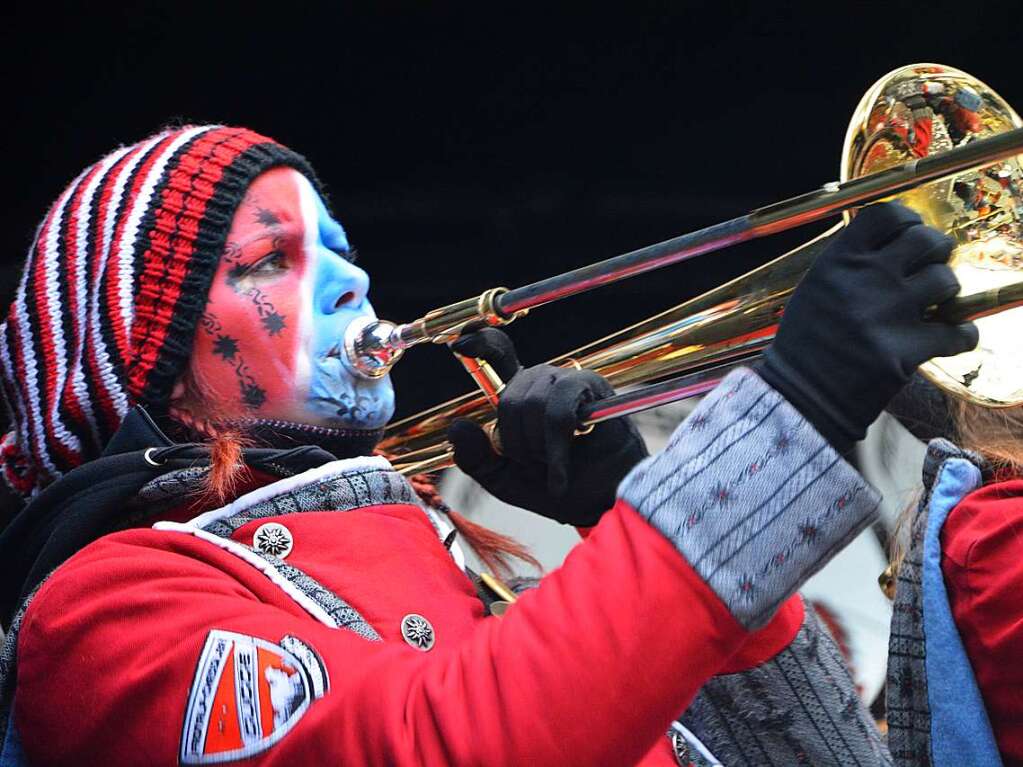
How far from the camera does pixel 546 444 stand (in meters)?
1.65

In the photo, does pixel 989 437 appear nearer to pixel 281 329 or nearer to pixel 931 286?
pixel 931 286

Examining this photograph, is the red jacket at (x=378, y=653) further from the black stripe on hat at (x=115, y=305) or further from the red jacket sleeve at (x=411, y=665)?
the black stripe on hat at (x=115, y=305)

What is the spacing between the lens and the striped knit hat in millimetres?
1725

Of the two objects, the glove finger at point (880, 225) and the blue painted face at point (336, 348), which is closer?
the glove finger at point (880, 225)

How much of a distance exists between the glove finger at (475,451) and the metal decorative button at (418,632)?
0.34 metres

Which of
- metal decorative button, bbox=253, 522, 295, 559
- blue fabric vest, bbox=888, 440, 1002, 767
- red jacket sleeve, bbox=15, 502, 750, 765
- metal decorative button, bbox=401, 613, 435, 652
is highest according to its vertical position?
metal decorative button, bbox=253, 522, 295, 559

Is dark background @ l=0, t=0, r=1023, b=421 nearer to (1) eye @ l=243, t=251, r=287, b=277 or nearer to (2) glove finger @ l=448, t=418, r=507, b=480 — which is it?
(1) eye @ l=243, t=251, r=287, b=277

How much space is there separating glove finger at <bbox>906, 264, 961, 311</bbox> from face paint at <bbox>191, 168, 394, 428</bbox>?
83 cm

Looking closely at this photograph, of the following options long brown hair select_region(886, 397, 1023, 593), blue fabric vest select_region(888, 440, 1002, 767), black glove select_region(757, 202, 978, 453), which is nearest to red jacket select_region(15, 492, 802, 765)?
black glove select_region(757, 202, 978, 453)

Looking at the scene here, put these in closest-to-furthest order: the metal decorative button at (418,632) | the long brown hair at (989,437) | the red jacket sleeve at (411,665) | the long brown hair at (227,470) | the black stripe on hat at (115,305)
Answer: the red jacket sleeve at (411,665), the metal decorative button at (418,632), the long brown hair at (227,470), the black stripe on hat at (115,305), the long brown hair at (989,437)

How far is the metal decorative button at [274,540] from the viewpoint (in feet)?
4.95

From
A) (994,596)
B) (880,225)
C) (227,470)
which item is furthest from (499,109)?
(880,225)

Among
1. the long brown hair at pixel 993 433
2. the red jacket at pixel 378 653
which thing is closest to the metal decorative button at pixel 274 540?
the red jacket at pixel 378 653

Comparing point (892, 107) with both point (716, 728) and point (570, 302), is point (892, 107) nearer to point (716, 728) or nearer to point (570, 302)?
point (716, 728)
